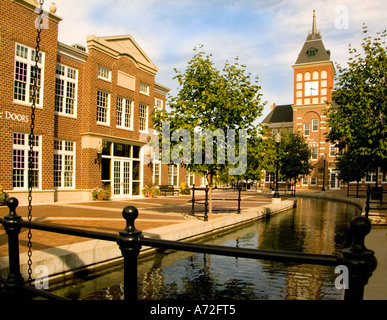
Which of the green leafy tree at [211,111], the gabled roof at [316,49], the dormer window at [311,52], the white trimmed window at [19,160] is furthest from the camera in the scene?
the dormer window at [311,52]

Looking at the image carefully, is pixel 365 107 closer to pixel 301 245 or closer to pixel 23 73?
pixel 301 245

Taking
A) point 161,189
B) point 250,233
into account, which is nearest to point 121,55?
point 161,189

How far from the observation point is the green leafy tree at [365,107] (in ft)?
42.7

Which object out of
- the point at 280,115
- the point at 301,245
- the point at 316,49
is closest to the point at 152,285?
the point at 301,245

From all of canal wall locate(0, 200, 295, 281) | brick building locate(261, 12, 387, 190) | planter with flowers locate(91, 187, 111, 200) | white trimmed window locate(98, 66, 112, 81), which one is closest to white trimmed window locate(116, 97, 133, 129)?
white trimmed window locate(98, 66, 112, 81)

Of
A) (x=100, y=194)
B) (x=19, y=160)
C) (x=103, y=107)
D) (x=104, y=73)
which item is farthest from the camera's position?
(x=104, y=73)

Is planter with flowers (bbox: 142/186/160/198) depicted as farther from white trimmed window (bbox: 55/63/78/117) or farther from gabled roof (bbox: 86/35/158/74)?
gabled roof (bbox: 86/35/158/74)

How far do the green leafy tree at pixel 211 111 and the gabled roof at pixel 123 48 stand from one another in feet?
35.0

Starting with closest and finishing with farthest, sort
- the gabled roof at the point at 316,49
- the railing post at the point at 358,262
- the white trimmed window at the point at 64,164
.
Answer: the railing post at the point at 358,262 < the white trimmed window at the point at 64,164 < the gabled roof at the point at 316,49

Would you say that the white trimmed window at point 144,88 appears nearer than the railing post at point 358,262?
No

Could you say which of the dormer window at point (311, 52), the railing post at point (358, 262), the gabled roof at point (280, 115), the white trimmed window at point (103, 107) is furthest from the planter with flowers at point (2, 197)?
the gabled roof at point (280, 115)

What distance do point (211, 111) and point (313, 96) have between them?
49.4 meters

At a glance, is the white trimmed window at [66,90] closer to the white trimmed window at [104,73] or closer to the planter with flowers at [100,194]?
the white trimmed window at [104,73]

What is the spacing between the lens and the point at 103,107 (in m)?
21.7
